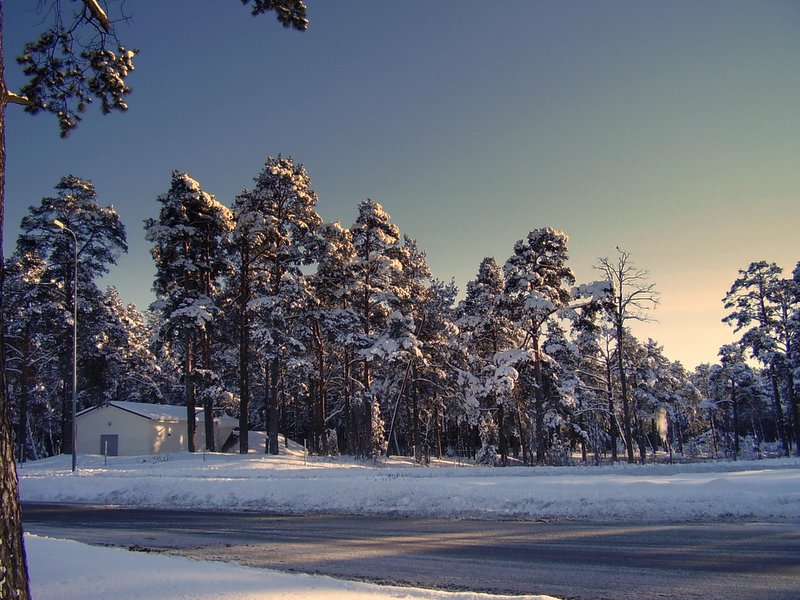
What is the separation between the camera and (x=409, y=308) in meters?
37.3

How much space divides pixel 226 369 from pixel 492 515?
4107 centimetres

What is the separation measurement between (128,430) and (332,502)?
108 ft

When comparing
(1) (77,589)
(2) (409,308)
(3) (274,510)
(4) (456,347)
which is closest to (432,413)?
(4) (456,347)

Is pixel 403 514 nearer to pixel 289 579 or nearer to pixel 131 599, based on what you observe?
pixel 289 579

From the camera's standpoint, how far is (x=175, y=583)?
563 centimetres

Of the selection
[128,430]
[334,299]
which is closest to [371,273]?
[334,299]

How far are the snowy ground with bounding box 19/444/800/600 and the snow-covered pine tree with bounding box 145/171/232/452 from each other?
9.12 m

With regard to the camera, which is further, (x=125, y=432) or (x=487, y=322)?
(x=125, y=432)

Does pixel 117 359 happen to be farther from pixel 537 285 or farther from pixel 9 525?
pixel 9 525

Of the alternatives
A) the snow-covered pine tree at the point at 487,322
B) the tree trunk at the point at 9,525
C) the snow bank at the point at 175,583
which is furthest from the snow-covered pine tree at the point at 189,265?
the tree trunk at the point at 9,525

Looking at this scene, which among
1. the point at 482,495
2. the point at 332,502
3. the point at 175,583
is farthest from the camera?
the point at 332,502

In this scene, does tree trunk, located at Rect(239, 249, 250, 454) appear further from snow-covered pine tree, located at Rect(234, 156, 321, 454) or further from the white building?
the white building

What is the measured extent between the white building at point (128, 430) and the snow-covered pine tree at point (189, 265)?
9.35 m

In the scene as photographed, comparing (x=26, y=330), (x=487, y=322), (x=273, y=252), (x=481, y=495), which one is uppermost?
(x=273, y=252)
